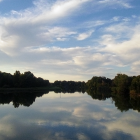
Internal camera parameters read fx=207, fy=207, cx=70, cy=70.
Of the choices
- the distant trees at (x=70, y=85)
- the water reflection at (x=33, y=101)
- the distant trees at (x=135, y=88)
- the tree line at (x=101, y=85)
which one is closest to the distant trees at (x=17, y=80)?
the tree line at (x=101, y=85)

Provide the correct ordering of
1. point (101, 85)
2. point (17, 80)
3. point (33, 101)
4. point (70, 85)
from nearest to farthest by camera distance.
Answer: point (33, 101), point (17, 80), point (101, 85), point (70, 85)

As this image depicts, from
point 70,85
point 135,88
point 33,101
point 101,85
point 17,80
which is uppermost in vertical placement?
point 70,85

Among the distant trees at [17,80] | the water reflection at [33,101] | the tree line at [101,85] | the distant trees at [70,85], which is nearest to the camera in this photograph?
the water reflection at [33,101]

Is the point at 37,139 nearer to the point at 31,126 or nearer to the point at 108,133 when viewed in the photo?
the point at 31,126

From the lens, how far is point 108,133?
47.5 ft

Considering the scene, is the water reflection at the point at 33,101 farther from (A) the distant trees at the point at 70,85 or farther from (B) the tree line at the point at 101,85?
(A) the distant trees at the point at 70,85

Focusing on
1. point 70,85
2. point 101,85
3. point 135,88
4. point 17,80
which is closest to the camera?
point 135,88

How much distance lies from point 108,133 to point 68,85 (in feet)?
532

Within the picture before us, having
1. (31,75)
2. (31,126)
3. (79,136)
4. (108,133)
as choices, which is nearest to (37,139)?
(79,136)

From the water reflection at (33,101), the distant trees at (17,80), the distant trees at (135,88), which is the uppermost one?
the distant trees at (17,80)

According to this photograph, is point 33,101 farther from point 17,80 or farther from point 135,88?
point 17,80

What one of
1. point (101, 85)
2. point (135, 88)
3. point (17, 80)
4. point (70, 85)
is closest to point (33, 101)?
point (135, 88)

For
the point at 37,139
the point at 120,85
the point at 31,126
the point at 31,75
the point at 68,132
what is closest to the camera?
the point at 37,139

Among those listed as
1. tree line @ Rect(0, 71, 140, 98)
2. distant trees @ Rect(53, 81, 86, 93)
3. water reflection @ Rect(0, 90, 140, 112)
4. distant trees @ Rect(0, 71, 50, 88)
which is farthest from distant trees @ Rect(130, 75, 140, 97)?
distant trees @ Rect(53, 81, 86, 93)
